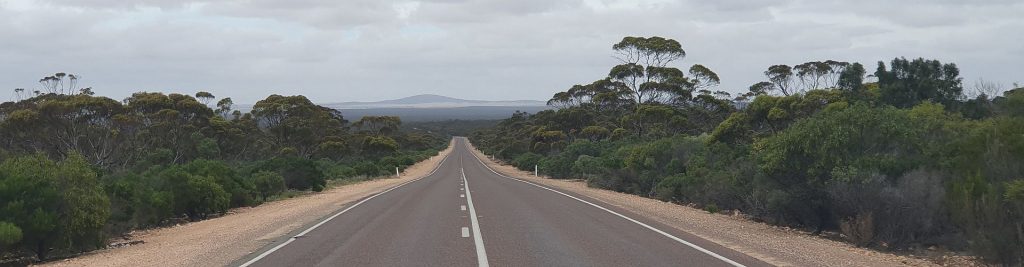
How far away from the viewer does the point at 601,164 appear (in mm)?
43906

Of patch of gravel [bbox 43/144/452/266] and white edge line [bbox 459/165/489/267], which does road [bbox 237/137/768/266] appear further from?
patch of gravel [bbox 43/144/452/266]

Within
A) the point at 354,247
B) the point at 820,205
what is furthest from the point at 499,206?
the point at 354,247

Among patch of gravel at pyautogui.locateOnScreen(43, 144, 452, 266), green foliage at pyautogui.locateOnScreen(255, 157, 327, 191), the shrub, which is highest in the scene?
patch of gravel at pyautogui.locateOnScreen(43, 144, 452, 266)

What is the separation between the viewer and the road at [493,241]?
11477 mm

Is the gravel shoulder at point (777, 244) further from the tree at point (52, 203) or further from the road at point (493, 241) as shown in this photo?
the tree at point (52, 203)

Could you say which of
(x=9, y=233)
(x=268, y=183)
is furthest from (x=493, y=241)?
(x=268, y=183)

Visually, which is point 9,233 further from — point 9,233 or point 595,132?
point 595,132

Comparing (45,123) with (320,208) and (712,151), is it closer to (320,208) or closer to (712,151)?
(320,208)

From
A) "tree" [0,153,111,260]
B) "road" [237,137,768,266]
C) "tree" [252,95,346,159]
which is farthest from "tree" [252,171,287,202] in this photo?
"tree" [252,95,346,159]

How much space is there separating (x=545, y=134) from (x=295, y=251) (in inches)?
2804

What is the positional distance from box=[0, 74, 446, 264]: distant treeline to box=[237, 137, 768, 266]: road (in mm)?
4310

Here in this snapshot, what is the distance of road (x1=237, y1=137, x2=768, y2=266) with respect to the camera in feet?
37.7

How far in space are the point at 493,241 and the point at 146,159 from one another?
44584 millimetres

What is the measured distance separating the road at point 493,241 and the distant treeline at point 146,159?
4.31 meters
